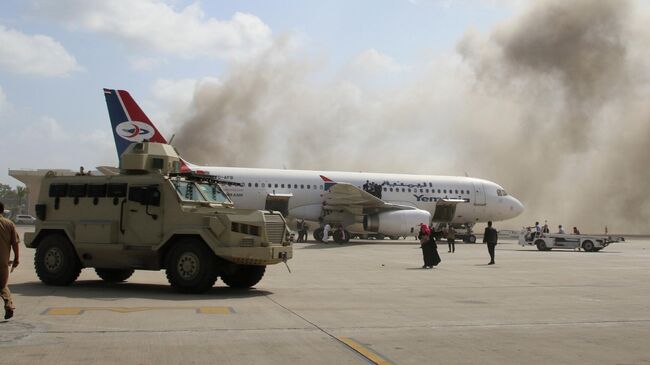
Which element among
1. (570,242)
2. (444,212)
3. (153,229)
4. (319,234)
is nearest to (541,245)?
(570,242)

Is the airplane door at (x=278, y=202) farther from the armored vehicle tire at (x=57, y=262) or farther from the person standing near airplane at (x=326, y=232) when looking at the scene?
the armored vehicle tire at (x=57, y=262)

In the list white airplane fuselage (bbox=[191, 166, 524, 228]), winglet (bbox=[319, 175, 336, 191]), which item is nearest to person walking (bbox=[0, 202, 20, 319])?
white airplane fuselage (bbox=[191, 166, 524, 228])

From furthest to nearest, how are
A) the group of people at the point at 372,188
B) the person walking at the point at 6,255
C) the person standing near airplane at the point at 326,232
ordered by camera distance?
the group of people at the point at 372,188 < the person standing near airplane at the point at 326,232 < the person walking at the point at 6,255

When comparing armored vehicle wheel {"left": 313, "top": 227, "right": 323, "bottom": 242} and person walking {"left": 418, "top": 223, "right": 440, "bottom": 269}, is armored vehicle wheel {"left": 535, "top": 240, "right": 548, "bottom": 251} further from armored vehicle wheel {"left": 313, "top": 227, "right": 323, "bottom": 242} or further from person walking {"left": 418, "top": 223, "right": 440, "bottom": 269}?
person walking {"left": 418, "top": 223, "right": 440, "bottom": 269}

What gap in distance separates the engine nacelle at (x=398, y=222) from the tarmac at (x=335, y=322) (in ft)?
62.2

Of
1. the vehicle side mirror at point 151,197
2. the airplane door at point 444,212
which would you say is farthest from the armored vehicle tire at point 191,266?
the airplane door at point 444,212

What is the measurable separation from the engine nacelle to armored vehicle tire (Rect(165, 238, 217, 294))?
23674 mm

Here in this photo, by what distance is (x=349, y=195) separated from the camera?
3681 cm

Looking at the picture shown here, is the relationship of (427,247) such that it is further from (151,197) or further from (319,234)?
(319,234)

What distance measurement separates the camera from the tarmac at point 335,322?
295 inches

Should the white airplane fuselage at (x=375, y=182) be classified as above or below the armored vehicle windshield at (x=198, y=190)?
above

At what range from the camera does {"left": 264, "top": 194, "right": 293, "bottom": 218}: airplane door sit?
37781mm

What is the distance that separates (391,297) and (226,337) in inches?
206

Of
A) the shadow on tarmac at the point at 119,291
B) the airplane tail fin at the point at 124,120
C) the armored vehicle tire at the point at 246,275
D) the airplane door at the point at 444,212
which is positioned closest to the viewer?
the shadow on tarmac at the point at 119,291
